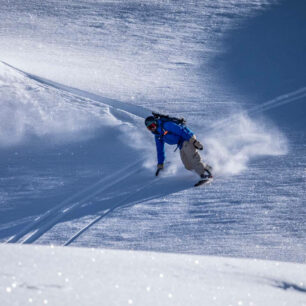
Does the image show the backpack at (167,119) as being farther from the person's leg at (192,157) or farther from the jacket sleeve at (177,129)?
the person's leg at (192,157)

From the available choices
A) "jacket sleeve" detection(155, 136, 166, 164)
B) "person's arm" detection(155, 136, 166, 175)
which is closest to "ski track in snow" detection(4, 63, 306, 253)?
"person's arm" detection(155, 136, 166, 175)

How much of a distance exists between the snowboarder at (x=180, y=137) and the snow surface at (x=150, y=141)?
1.30 feet

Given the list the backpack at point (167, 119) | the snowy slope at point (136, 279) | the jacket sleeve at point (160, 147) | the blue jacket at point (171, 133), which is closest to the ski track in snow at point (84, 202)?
the jacket sleeve at point (160, 147)

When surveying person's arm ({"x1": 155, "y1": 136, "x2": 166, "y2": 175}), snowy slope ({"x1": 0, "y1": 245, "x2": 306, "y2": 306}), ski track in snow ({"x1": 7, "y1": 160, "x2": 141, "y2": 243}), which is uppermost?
person's arm ({"x1": 155, "y1": 136, "x2": 166, "y2": 175})

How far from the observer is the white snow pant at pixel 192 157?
908 centimetres

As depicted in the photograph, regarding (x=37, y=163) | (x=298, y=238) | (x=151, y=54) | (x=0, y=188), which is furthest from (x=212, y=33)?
(x=298, y=238)

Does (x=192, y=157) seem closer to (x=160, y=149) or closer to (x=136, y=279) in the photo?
(x=160, y=149)

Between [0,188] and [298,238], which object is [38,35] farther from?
[298,238]

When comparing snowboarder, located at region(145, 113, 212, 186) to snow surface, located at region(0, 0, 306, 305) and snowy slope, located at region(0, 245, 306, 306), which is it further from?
snowy slope, located at region(0, 245, 306, 306)

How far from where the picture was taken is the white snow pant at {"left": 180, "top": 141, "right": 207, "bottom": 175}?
9078 mm

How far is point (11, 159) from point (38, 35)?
9980 millimetres

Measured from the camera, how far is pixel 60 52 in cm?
1788

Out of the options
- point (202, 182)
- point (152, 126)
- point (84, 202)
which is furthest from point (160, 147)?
point (84, 202)

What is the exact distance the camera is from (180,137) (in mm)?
9102
